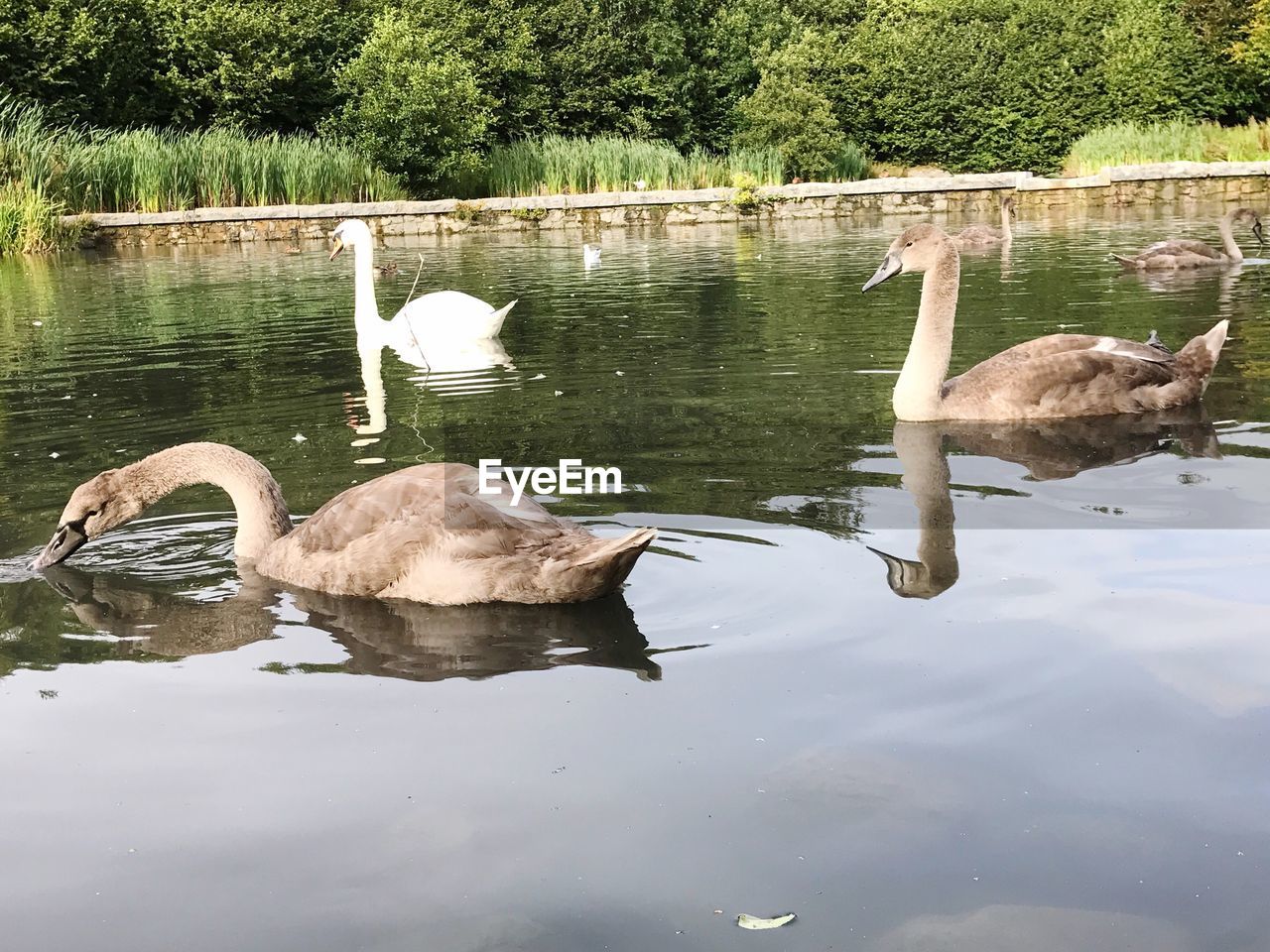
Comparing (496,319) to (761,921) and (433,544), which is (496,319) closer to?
(433,544)

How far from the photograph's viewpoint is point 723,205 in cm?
2930

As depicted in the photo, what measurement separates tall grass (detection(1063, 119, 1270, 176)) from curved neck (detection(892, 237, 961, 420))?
24.6 metres

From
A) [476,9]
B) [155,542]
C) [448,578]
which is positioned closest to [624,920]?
[448,578]

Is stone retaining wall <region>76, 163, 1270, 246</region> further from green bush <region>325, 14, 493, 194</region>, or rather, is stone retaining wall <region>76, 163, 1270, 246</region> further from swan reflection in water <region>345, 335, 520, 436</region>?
swan reflection in water <region>345, 335, 520, 436</region>

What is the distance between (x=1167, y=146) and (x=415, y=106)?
16.4 metres

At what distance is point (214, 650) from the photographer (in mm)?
5074

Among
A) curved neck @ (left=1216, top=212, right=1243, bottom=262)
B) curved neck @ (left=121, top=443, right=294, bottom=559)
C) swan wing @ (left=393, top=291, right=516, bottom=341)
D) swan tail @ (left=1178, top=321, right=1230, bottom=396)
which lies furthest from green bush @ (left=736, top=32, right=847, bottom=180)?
curved neck @ (left=121, top=443, right=294, bottom=559)

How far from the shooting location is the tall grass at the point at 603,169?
31109 mm

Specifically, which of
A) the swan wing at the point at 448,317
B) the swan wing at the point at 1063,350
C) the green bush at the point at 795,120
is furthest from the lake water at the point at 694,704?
the green bush at the point at 795,120

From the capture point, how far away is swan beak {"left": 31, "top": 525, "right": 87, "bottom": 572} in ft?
20.1

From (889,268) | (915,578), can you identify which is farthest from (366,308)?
(915,578)

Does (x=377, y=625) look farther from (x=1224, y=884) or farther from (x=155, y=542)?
(x=1224, y=884)

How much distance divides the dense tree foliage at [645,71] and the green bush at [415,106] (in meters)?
0.06

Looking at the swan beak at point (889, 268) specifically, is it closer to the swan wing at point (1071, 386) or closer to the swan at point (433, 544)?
the swan wing at point (1071, 386)
